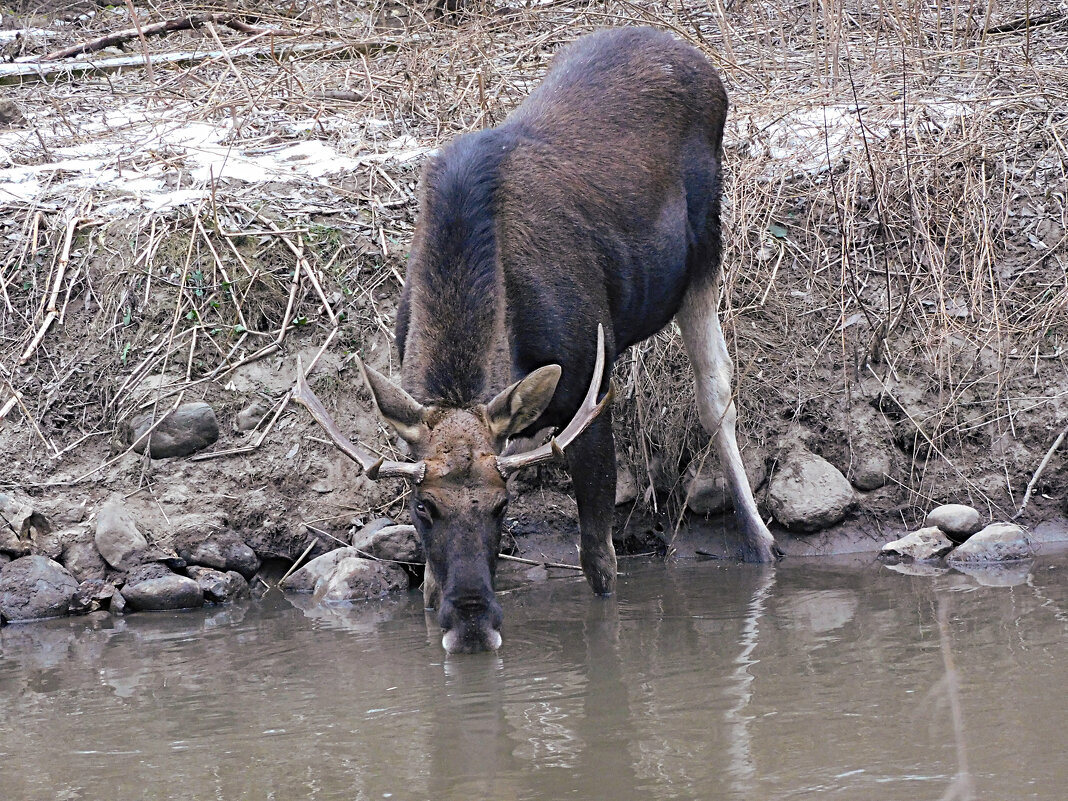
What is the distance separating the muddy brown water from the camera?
376cm

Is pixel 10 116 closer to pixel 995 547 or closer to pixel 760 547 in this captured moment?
pixel 760 547

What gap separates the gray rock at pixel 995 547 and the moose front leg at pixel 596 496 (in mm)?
1839

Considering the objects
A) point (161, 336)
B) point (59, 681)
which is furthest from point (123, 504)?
point (59, 681)

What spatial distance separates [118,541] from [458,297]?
269 centimetres

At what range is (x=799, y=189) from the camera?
28.4 ft

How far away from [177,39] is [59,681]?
8464 millimetres

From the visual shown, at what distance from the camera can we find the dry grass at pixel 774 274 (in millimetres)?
7707

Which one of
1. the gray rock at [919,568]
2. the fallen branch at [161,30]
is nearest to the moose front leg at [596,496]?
the gray rock at [919,568]

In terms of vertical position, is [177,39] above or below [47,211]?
above

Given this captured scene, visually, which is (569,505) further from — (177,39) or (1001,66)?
(177,39)

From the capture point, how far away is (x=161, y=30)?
11.8m

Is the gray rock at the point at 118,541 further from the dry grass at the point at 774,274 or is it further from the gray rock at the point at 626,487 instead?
the gray rock at the point at 626,487

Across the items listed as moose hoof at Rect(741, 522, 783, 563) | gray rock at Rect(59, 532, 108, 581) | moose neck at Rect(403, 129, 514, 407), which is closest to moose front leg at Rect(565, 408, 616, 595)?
moose neck at Rect(403, 129, 514, 407)

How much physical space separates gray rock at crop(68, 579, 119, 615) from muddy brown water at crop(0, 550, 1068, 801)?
0.19 metres
